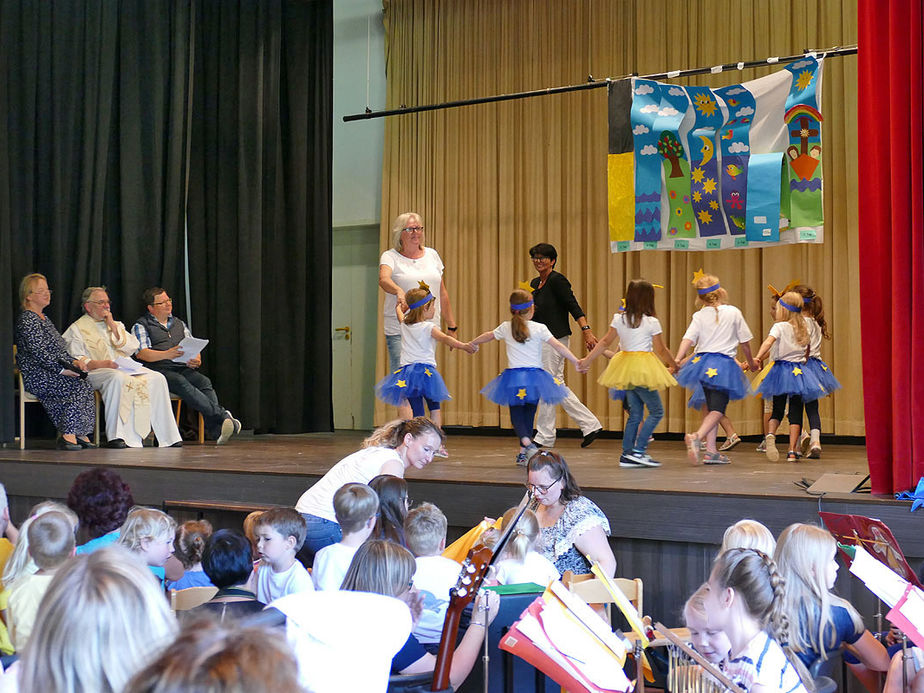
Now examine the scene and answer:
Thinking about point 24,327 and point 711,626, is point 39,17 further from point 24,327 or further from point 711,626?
point 711,626

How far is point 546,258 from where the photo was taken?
7.27 m

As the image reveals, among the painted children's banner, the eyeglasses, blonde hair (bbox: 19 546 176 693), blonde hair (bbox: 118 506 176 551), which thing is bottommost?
blonde hair (bbox: 118 506 176 551)

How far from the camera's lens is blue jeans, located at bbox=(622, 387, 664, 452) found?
573cm

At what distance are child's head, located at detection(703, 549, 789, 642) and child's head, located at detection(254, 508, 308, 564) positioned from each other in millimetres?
1440

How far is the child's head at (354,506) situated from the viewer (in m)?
3.20

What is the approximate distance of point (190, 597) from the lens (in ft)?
10.00

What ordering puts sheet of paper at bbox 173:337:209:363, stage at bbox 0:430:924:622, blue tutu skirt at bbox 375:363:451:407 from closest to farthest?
stage at bbox 0:430:924:622, blue tutu skirt at bbox 375:363:451:407, sheet of paper at bbox 173:337:209:363

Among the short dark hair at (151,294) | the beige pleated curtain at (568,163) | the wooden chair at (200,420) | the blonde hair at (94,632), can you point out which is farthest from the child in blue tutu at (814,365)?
the blonde hair at (94,632)

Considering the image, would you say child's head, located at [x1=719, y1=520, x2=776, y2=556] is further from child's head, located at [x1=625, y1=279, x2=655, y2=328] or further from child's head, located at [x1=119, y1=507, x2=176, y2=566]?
child's head, located at [x1=625, y1=279, x2=655, y2=328]

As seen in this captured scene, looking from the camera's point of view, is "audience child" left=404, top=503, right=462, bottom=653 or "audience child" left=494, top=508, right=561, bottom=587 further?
"audience child" left=494, top=508, right=561, bottom=587

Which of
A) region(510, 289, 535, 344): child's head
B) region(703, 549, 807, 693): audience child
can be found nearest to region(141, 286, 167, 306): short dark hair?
region(510, 289, 535, 344): child's head

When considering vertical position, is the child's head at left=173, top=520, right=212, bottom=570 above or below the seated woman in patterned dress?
below

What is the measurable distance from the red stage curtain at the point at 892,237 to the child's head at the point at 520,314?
2.15 metres

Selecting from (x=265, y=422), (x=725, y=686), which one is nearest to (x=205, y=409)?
(x=265, y=422)
